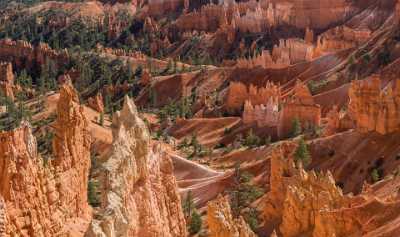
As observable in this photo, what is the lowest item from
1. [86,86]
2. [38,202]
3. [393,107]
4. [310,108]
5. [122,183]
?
[86,86]

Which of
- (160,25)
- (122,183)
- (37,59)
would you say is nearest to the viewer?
(122,183)

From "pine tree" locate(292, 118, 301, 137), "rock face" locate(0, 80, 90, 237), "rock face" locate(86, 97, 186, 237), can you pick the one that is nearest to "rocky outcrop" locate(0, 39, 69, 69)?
"pine tree" locate(292, 118, 301, 137)

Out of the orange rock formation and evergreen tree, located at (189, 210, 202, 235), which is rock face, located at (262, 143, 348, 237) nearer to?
the orange rock formation

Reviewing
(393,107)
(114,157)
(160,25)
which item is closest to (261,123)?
(393,107)

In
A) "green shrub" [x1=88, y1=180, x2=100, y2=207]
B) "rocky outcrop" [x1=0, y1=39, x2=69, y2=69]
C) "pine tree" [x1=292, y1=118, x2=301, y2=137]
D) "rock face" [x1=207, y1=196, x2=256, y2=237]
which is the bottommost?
"rocky outcrop" [x1=0, y1=39, x2=69, y2=69]

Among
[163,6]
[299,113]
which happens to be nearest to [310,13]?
[163,6]

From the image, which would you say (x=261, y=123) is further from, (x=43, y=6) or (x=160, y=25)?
(x=43, y=6)
